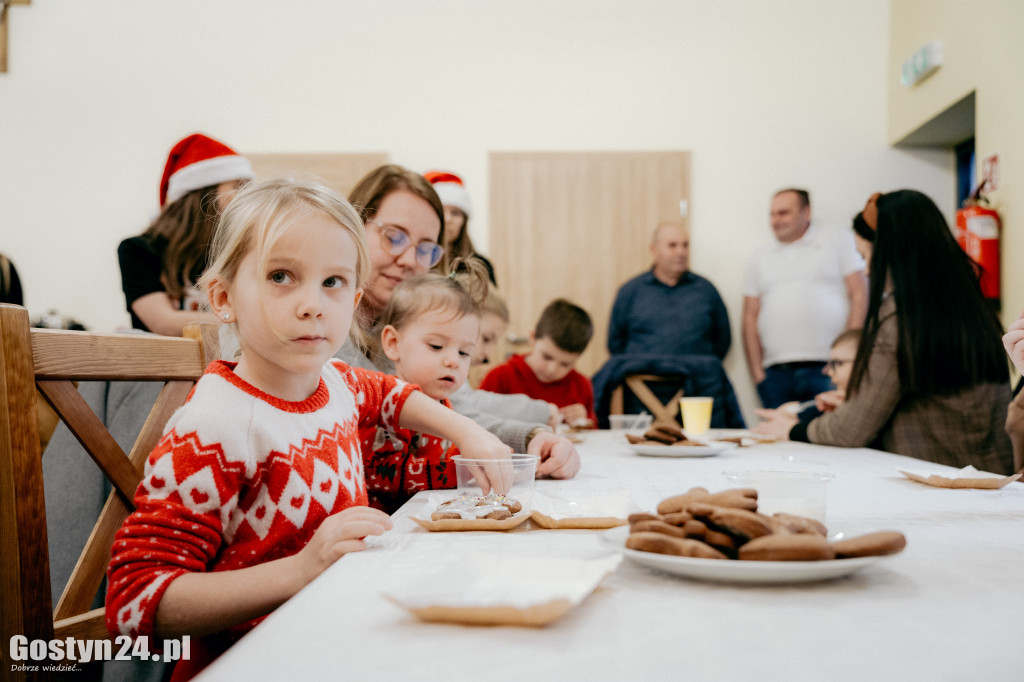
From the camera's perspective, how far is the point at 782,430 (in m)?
2.13

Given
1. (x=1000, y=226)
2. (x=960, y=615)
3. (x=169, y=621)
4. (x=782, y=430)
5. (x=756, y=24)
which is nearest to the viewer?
(x=960, y=615)

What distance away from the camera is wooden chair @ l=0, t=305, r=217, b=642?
2.45 feet

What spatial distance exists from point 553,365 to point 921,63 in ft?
9.01

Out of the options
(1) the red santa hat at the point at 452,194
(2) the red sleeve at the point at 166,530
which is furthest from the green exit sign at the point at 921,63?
(2) the red sleeve at the point at 166,530

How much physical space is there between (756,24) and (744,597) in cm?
486

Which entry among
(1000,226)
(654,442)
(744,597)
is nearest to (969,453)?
(654,442)

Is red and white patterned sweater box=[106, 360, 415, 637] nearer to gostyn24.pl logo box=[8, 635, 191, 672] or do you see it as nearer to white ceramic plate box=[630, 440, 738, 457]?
gostyn24.pl logo box=[8, 635, 191, 672]

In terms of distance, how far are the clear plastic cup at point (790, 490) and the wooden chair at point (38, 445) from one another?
0.70 m

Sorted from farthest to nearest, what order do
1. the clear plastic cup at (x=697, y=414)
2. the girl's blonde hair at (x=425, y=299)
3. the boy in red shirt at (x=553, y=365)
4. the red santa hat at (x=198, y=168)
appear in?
1. the boy in red shirt at (x=553, y=365)
2. the red santa hat at (x=198, y=168)
3. the clear plastic cup at (x=697, y=414)
4. the girl's blonde hair at (x=425, y=299)

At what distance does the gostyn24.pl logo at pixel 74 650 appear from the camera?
0.69 meters

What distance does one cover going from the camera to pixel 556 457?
4.16ft

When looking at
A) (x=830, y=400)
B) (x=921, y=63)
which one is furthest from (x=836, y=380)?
(x=921, y=63)

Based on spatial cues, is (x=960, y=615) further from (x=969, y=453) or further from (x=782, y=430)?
(x=782, y=430)

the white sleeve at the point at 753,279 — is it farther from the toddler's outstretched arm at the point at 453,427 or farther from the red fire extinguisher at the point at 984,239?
the toddler's outstretched arm at the point at 453,427
